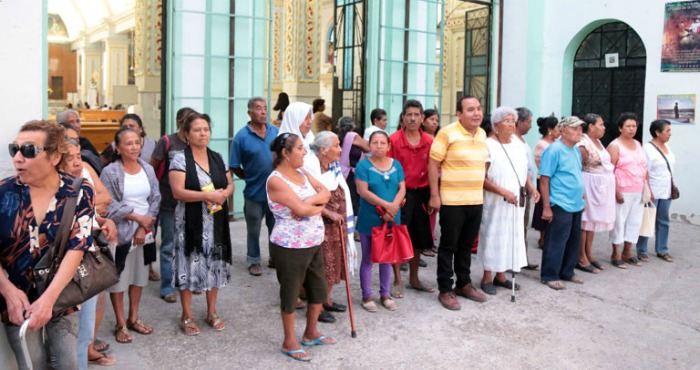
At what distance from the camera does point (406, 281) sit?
602cm

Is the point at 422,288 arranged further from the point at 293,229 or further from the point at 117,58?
the point at 117,58

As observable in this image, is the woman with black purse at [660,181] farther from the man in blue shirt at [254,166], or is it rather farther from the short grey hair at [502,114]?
the man in blue shirt at [254,166]

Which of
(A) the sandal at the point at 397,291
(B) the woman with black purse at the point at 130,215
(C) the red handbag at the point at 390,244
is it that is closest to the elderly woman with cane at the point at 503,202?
(A) the sandal at the point at 397,291

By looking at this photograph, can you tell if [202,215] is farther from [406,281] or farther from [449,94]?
[449,94]

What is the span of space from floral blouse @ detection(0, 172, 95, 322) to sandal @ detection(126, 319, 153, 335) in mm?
1774

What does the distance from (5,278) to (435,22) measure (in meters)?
8.66

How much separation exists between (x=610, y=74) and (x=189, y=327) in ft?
27.3

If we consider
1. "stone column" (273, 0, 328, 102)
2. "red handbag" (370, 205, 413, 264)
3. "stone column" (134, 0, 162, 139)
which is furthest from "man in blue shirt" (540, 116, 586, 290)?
"stone column" (273, 0, 328, 102)

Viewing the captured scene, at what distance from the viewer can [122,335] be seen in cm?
438

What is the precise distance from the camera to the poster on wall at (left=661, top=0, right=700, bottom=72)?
9000mm

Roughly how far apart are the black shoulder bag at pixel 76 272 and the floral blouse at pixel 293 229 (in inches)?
49.8

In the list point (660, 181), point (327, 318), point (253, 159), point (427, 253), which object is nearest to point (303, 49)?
point (427, 253)

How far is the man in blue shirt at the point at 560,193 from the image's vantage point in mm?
5875

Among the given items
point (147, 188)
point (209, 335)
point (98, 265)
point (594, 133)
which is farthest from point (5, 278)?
point (594, 133)
